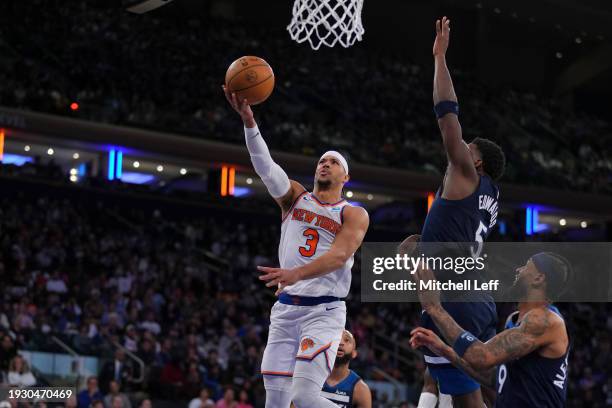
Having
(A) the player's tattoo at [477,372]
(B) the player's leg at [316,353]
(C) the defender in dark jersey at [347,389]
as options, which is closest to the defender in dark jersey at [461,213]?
(A) the player's tattoo at [477,372]

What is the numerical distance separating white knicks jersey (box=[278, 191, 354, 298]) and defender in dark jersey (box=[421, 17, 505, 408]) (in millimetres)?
1050

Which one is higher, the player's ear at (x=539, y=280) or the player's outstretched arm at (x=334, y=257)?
the player's outstretched arm at (x=334, y=257)

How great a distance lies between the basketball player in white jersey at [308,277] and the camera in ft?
23.6

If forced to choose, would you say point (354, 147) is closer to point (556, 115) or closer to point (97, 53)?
point (97, 53)

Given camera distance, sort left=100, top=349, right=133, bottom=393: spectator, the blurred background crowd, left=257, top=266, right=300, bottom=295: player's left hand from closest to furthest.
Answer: left=257, top=266, right=300, bottom=295: player's left hand
left=100, top=349, right=133, bottom=393: spectator
the blurred background crowd

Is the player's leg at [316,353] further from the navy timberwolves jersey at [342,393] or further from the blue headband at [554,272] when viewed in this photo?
the blue headband at [554,272]

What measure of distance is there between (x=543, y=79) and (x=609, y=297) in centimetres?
1416

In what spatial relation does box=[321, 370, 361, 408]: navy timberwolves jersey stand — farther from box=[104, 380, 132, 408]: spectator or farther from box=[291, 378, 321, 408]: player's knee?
box=[104, 380, 132, 408]: spectator

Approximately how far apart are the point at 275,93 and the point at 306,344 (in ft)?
74.2

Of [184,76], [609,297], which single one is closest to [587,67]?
[609,297]

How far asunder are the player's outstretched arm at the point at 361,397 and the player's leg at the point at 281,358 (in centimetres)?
185

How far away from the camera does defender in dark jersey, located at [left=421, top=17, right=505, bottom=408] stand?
655 cm

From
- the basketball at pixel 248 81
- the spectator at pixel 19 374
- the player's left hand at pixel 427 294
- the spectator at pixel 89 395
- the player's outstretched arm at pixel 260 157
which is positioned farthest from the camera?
the spectator at pixel 19 374

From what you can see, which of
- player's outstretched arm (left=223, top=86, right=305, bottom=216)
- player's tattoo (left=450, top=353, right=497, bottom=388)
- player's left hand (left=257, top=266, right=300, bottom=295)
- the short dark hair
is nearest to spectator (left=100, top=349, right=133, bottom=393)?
player's outstretched arm (left=223, top=86, right=305, bottom=216)
